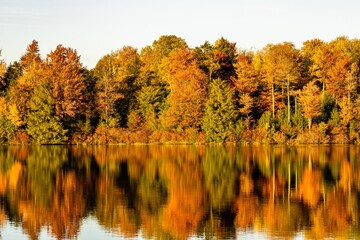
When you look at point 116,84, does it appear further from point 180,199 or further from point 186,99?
point 180,199

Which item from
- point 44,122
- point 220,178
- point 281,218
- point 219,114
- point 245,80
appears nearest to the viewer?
point 281,218

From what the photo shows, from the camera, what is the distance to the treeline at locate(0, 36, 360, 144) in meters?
77.8

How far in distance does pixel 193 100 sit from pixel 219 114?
4.26 meters

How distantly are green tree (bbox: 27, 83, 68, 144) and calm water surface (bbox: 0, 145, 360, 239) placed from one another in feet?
101

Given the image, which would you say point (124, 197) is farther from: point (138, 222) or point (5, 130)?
point (5, 130)

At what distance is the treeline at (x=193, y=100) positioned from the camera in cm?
7781

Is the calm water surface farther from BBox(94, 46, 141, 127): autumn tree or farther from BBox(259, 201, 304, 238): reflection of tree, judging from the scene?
BBox(94, 46, 141, 127): autumn tree

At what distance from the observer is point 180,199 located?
2886 cm

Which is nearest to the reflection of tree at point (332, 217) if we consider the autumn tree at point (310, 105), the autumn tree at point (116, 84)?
the autumn tree at point (310, 105)

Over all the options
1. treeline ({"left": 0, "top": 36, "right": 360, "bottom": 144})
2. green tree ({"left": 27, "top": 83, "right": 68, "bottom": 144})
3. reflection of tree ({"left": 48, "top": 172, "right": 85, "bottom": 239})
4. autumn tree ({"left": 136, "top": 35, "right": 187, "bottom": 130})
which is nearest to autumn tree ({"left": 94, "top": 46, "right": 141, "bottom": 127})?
treeline ({"left": 0, "top": 36, "right": 360, "bottom": 144})

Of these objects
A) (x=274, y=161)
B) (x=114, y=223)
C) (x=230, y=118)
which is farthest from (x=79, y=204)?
(x=230, y=118)

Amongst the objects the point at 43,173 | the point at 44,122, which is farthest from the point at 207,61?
the point at 43,173

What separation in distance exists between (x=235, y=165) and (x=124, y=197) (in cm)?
1766

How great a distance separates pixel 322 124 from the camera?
75.7 metres
